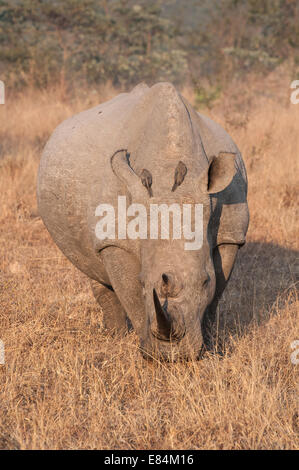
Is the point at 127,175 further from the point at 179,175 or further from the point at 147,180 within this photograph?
the point at 179,175

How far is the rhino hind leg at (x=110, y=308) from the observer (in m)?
4.44

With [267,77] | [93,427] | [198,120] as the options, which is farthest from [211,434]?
[267,77]

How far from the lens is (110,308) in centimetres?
446

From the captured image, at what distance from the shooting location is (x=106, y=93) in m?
13.1

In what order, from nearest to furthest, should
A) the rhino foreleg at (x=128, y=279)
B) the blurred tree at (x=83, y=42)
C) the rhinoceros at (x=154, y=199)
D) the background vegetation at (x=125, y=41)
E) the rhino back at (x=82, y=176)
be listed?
the rhinoceros at (x=154, y=199) < the rhino foreleg at (x=128, y=279) < the rhino back at (x=82, y=176) < the background vegetation at (x=125, y=41) < the blurred tree at (x=83, y=42)

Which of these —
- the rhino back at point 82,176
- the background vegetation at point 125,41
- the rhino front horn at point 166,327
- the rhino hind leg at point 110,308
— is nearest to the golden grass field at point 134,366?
the rhino hind leg at point 110,308

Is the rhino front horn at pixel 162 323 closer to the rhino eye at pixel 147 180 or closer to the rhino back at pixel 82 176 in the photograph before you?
the rhino eye at pixel 147 180

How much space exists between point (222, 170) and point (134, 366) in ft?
4.07

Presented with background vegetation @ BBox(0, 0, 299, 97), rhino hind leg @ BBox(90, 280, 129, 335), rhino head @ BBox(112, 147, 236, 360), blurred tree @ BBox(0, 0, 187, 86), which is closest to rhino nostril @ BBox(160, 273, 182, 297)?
rhino head @ BBox(112, 147, 236, 360)

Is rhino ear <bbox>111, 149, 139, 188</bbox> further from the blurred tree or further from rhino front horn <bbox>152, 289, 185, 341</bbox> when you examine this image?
the blurred tree

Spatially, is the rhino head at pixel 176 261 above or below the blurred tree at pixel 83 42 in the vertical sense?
below

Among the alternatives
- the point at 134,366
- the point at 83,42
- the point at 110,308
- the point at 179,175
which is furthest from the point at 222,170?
the point at 83,42

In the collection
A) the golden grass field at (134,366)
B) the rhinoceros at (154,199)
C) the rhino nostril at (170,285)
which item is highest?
the rhinoceros at (154,199)

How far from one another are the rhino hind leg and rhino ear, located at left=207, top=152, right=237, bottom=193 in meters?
1.58
